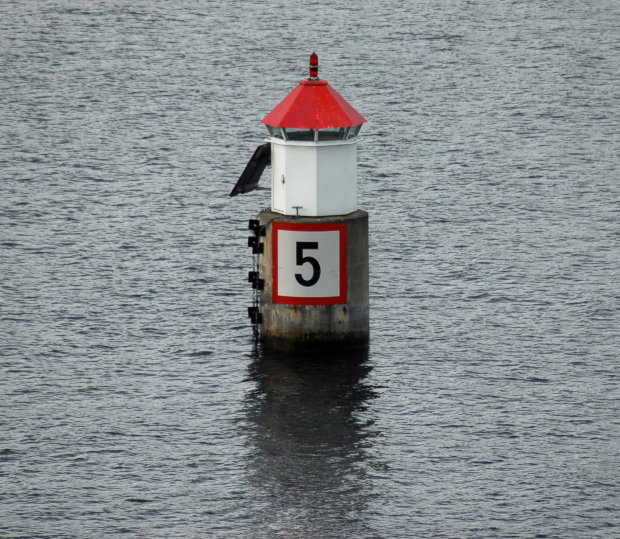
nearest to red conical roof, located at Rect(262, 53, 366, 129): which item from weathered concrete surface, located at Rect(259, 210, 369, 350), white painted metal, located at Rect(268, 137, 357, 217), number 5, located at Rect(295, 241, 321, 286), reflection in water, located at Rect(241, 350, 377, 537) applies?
white painted metal, located at Rect(268, 137, 357, 217)

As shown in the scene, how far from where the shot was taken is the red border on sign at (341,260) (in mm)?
36031

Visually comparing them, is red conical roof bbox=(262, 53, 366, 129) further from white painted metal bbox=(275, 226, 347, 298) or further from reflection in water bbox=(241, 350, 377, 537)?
reflection in water bbox=(241, 350, 377, 537)

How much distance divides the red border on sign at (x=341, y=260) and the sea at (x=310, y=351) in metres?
1.51

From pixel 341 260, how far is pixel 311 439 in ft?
18.7

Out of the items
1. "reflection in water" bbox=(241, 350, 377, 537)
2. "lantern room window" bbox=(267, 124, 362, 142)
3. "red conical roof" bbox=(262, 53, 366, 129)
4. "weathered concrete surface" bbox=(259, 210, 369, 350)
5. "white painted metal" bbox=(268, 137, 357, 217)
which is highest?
"red conical roof" bbox=(262, 53, 366, 129)

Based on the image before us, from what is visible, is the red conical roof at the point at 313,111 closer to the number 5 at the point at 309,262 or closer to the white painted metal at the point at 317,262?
the white painted metal at the point at 317,262

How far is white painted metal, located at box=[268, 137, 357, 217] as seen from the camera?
36.0 metres

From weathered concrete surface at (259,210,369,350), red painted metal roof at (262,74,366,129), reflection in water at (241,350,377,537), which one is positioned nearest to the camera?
reflection in water at (241,350,377,537)

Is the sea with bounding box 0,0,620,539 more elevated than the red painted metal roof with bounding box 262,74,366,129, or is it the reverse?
the red painted metal roof with bounding box 262,74,366,129

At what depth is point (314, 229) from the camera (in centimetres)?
3603

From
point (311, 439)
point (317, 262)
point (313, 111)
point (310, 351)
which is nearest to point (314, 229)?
point (317, 262)

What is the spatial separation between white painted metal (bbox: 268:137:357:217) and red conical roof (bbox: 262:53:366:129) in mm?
483

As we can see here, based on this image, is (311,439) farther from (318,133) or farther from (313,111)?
(313,111)

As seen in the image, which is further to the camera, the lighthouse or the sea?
the lighthouse
